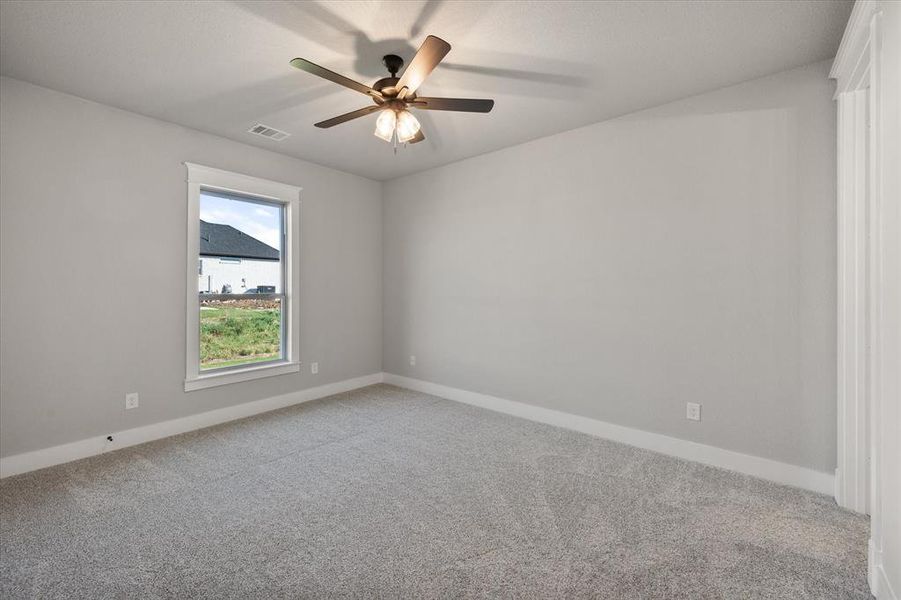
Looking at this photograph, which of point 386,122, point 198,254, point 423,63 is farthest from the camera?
point 198,254

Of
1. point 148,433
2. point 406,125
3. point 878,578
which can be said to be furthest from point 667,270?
point 148,433

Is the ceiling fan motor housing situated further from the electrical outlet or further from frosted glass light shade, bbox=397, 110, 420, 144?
the electrical outlet

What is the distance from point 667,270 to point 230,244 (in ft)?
13.0

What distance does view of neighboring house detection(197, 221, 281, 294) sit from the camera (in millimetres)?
3787

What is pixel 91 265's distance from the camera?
3.06 meters

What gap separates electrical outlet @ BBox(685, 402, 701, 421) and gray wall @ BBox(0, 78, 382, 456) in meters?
3.87

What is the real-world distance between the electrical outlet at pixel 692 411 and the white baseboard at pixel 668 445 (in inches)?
7.4

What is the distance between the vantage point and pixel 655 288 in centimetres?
316

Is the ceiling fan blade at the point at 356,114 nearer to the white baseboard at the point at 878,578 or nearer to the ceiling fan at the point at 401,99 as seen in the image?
the ceiling fan at the point at 401,99

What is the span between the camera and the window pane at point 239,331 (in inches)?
151

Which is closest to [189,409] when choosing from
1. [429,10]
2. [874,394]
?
[429,10]

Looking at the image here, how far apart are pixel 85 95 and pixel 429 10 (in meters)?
2.71

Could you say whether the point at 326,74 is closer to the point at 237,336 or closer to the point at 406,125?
the point at 406,125

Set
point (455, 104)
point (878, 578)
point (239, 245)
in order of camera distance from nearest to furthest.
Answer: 1. point (878, 578)
2. point (455, 104)
3. point (239, 245)
